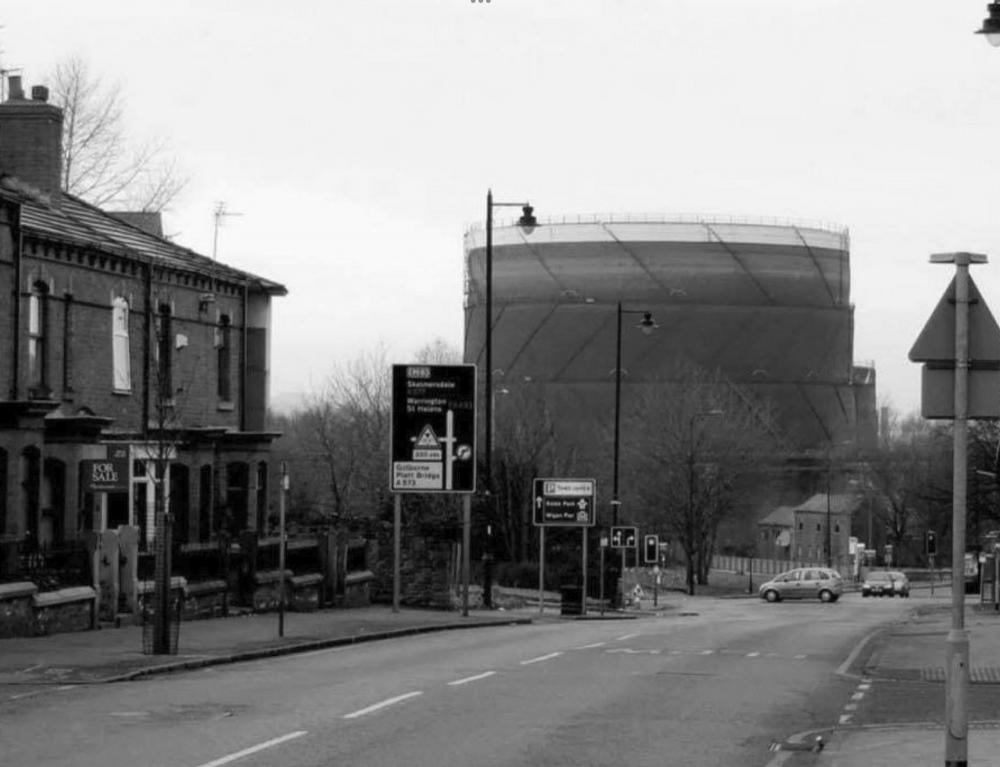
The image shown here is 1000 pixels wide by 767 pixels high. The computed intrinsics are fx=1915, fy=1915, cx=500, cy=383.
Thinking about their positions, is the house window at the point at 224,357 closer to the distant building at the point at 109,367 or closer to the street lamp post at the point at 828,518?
the distant building at the point at 109,367

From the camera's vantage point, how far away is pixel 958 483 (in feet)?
40.1

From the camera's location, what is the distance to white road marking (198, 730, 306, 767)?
14055 millimetres

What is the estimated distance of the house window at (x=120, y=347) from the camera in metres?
39.7

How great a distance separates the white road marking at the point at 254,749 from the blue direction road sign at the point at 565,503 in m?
34.5

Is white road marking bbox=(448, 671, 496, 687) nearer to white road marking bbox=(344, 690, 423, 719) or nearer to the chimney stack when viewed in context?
white road marking bbox=(344, 690, 423, 719)

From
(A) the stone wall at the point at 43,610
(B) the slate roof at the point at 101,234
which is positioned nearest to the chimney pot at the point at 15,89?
(B) the slate roof at the point at 101,234

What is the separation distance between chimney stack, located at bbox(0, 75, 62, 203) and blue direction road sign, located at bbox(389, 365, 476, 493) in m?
8.87

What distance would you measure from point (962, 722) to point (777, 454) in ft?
332

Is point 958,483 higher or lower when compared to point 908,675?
higher

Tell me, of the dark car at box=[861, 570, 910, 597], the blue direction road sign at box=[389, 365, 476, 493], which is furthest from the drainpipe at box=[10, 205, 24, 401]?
the dark car at box=[861, 570, 910, 597]

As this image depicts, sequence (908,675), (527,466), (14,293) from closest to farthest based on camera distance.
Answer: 1. (908,675)
2. (14,293)
3. (527,466)

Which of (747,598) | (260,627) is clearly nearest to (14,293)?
(260,627)

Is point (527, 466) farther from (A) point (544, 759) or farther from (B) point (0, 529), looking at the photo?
(A) point (544, 759)

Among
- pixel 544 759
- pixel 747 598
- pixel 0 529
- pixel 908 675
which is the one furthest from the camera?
pixel 747 598
